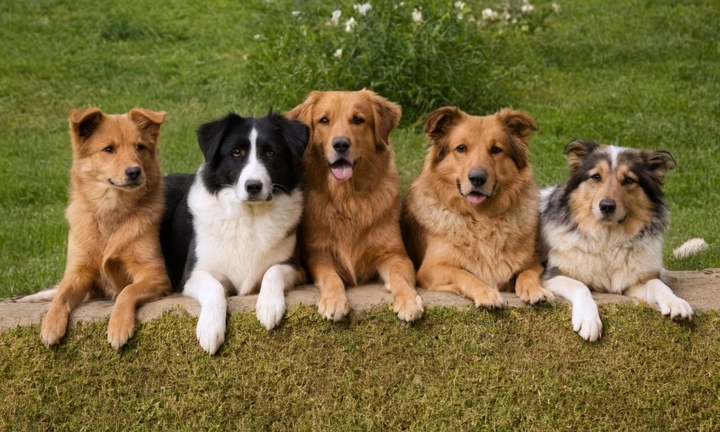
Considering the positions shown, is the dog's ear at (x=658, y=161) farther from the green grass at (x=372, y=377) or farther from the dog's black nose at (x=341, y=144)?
the dog's black nose at (x=341, y=144)

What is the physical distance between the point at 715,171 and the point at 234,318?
22.4 ft

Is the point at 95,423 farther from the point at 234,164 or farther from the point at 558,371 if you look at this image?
the point at 558,371

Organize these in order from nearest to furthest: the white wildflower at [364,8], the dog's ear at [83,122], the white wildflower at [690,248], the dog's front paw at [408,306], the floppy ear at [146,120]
→ the dog's front paw at [408,306], the dog's ear at [83,122], the floppy ear at [146,120], the white wildflower at [690,248], the white wildflower at [364,8]

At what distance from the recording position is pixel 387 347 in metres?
4.85

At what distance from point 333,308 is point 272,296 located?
369 mm

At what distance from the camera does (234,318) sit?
15.7 feet

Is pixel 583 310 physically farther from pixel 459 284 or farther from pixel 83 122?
pixel 83 122

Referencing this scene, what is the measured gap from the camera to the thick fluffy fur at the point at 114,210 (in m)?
4.91

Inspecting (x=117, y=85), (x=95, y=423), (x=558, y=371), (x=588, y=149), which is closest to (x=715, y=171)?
(x=588, y=149)

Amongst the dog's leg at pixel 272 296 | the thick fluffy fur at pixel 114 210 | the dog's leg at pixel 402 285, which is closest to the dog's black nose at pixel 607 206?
the dog's leg at pixel 402 285

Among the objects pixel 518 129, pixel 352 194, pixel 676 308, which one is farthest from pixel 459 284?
pixel 676 308

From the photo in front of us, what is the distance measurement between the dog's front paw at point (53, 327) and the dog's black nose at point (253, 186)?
1291 millimetres

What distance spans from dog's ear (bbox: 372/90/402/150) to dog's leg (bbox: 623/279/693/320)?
1844mm

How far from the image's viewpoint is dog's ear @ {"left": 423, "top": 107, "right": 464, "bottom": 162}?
5258mm
